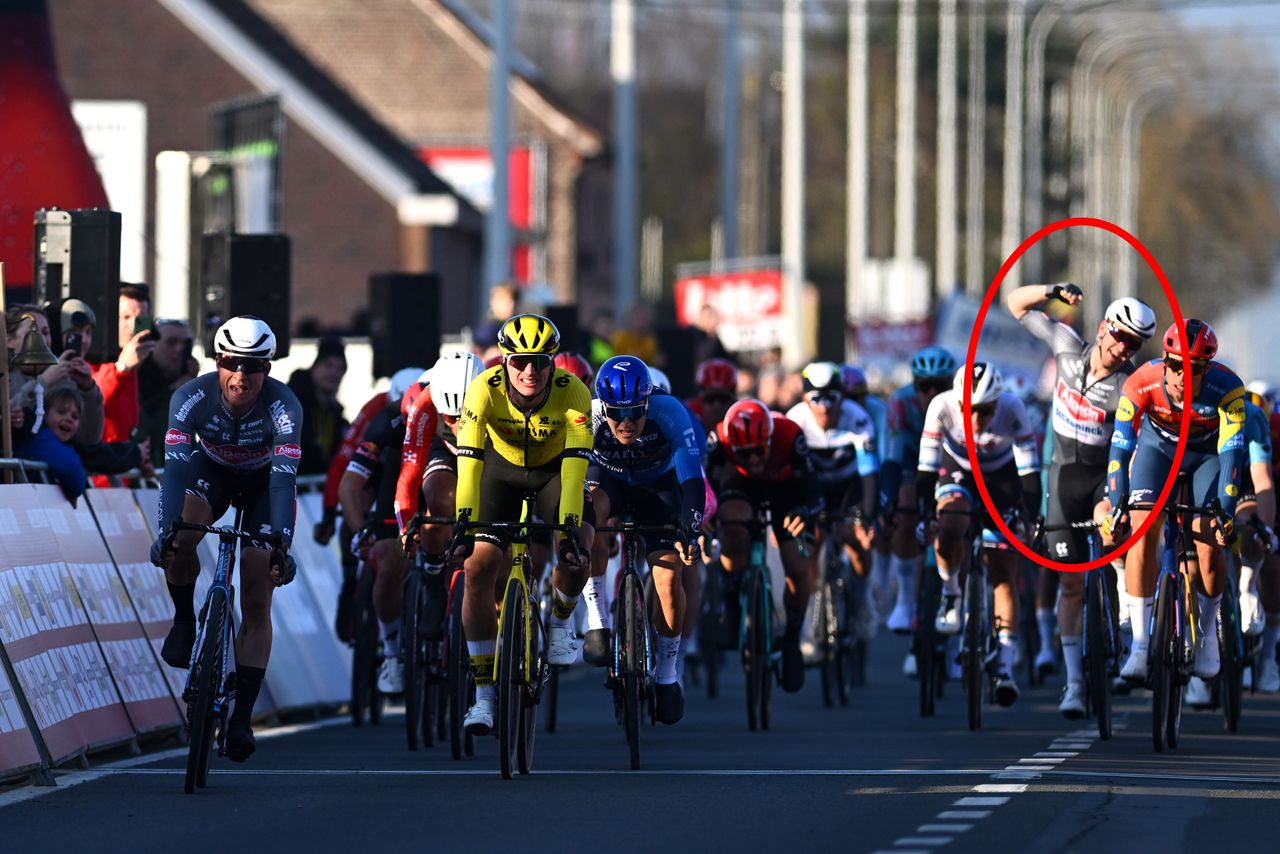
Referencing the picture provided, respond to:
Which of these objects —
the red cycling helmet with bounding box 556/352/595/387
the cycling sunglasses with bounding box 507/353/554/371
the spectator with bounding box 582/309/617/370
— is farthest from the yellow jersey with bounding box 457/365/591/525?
the spectator with bounding box 582/309/617/370

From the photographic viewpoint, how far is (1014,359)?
40.2 meters

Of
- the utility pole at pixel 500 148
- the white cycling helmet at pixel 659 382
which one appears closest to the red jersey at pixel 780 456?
the white cycling helmet at pixel 659 382

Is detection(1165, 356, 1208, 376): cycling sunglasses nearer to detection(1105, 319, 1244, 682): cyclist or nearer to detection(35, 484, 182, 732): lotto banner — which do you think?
detection(1105, 319, 1244, 682): cyclist

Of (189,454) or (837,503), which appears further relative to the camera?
(837,503)

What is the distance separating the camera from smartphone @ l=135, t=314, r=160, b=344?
17516mm

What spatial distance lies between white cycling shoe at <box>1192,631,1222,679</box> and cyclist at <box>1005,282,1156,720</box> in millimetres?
1038

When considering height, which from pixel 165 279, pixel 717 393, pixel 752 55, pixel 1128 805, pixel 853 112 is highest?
pixel 752 55

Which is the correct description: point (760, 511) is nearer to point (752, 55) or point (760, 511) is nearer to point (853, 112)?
point (853, 112)

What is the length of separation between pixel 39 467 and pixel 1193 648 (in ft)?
19.0

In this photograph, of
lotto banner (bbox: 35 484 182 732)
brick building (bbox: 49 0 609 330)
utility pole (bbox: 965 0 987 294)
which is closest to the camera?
lotto banner (bbox: 35 484 182 732)

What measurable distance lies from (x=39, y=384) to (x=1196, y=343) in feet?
19.5

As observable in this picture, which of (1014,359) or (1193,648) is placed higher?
(1014,359)

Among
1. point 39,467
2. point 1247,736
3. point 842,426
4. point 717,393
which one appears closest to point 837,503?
point 842,426

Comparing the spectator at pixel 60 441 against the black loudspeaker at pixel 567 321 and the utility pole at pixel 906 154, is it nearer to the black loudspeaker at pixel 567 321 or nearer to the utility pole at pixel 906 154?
the black loudspeaker at pixel 567 321
